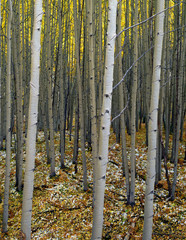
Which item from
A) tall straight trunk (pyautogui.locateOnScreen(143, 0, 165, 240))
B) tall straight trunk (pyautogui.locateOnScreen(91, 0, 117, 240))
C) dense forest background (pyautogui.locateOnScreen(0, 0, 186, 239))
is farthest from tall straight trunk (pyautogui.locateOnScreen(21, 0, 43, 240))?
tall straight trunk (pyautogui.locateOnScreen(143, 0, 165, 240))

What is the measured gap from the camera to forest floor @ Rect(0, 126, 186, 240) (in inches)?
139

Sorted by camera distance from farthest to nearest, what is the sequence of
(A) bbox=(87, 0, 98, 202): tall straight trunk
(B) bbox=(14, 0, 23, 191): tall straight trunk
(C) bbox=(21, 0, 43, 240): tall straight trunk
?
(B) bbox=(14, 0, 23, 191): tall straight trunk, (A) bbox=(87, 0, 98, 202): tall straight trunk, (C) bbox=(21, 0, 43, 240): tall straight trunk

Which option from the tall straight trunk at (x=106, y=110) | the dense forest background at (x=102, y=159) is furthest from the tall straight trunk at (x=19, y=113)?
the tall straight trunk at (x=106, y=110)

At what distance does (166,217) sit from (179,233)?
46 centimetres

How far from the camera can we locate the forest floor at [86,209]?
11.6ft

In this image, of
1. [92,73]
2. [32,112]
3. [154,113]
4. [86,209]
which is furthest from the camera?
[86,209]

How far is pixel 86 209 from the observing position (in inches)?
162

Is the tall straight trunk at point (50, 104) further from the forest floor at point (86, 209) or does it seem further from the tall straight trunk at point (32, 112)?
the tall straight trunk at point (32, 112)

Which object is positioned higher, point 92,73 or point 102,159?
point 92,73

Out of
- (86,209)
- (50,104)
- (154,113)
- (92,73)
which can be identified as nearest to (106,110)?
(154,113)

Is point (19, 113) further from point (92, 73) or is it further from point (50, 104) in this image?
point (92, 73)

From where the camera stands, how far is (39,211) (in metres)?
4.24

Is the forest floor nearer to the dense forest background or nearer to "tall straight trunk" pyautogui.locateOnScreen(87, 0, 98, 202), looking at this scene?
the dense forest background

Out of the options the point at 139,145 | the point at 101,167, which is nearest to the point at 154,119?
the point at 101,167
